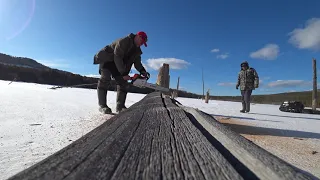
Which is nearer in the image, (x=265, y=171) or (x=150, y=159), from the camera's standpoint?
(x=265, y=171)

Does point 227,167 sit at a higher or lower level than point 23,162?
higher

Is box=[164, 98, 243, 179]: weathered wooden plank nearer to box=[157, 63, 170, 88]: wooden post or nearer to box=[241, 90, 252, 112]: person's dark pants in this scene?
box=[241, 90, 252, 112]: person's dark pants

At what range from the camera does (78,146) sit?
1001mm

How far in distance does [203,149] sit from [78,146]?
19.1 inches

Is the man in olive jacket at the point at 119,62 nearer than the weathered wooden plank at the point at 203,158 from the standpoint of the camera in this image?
No

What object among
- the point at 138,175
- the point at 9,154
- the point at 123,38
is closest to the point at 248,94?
the point at 123,38

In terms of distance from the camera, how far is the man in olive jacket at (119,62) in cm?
426

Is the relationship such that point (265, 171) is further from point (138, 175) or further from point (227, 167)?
point (138, 175)

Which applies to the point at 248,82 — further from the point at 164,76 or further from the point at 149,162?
the point at 149,162

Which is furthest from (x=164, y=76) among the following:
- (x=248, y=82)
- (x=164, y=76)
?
(x=248, y=82)

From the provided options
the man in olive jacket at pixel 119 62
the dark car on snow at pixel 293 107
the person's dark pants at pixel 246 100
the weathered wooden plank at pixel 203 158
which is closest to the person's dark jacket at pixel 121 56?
the man in olive jacket at pixel 119 62

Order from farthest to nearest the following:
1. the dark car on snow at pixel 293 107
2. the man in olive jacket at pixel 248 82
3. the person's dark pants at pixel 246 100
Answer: the dark car on snow at pixel 293 107
the man in olive jacket at pixel 248 82
the person's dark pants at pixel 246 100

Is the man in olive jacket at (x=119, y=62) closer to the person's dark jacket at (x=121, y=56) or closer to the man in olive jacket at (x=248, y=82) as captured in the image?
the person's dark jacket at (x=121, y=56)

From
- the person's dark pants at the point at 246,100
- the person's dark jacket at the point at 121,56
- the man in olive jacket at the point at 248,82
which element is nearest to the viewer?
the person's dark jacket at the point at 121,56
